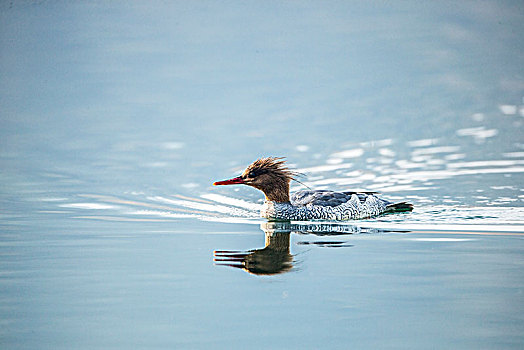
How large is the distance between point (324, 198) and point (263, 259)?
2655mm

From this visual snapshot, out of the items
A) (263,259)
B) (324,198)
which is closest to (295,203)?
(324,198)

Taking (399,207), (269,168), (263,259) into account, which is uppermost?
(269,168)

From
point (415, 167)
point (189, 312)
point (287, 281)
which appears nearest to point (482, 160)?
point (415, 167)

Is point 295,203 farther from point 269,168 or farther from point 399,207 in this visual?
point 399,207

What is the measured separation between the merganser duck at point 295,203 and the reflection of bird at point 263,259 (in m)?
1.51

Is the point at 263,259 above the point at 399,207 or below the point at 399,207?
below

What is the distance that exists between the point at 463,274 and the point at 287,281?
4.80ft

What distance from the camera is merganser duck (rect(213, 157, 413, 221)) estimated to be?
30.3 feet

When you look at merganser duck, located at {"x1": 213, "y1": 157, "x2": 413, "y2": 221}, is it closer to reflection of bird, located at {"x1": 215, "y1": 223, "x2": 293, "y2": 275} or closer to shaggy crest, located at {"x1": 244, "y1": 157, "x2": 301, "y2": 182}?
shaggy crest, located at {"x1": 244, "y1": 157, "x2": 301, "y2": 182}

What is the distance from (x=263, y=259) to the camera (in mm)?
6766

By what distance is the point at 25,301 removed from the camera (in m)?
5.50

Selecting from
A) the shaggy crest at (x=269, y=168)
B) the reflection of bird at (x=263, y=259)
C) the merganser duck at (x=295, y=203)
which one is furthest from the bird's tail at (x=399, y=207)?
the reflection of bird at (x=263, y=259)

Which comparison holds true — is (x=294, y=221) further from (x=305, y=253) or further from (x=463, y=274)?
(x=463, y=274)

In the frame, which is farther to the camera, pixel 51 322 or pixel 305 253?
pixel 305 253
